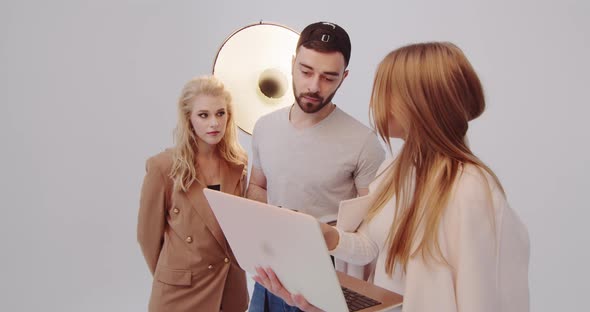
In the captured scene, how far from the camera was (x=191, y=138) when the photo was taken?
76.1 inches

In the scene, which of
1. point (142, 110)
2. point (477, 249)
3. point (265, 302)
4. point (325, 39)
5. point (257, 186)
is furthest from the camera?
point (142, 110)

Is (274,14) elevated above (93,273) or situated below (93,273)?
above

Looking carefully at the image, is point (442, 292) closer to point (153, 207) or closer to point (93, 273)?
point (153, 207)

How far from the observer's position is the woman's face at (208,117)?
1.86 meters

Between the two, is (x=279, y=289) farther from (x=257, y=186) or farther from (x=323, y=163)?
(x=257, y=186)

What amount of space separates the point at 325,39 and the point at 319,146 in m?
0.34

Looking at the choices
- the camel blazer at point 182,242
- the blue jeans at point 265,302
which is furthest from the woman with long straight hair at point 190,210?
the blue jeans at point 265,302

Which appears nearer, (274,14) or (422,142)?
(422,142)

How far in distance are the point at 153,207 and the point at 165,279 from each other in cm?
25

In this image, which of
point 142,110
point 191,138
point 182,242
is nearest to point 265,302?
point 182,242

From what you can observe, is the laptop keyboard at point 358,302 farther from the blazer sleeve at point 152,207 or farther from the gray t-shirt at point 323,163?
the blazer sleeve at point 152,207

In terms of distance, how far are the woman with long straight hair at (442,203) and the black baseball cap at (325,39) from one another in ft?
1.59

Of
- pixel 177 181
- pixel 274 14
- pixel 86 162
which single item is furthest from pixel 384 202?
pixel 86 162

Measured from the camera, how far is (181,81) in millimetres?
3375
